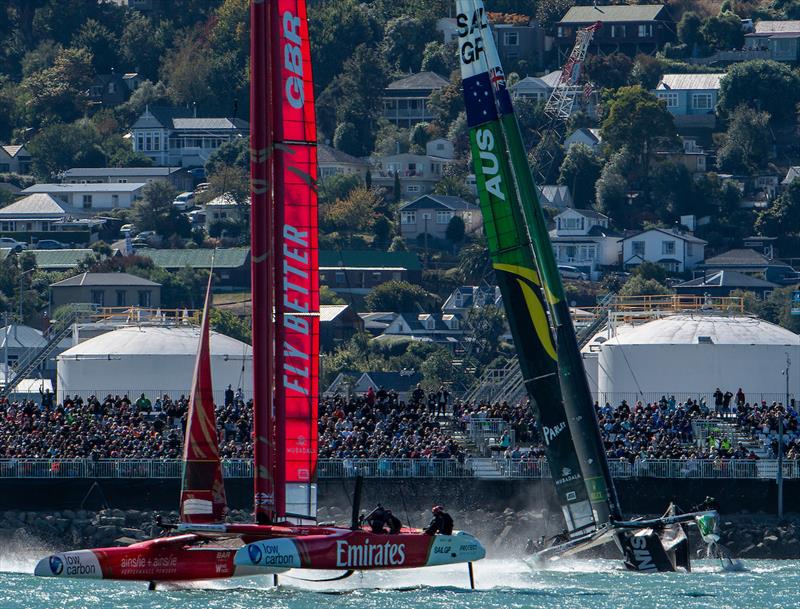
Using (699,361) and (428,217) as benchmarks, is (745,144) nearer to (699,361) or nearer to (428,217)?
(428,217)

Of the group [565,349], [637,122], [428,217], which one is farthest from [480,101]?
[637,122]

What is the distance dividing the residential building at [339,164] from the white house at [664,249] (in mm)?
18813

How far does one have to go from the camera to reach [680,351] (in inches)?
2436

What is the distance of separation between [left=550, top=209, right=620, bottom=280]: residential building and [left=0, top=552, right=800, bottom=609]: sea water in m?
77.6

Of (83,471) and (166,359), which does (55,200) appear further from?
(83,471)

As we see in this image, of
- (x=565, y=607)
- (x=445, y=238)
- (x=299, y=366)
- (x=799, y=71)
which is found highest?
(x=799, y=71)

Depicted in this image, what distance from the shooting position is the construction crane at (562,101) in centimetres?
13129

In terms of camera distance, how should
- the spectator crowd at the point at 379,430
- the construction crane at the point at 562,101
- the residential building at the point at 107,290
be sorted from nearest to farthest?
the spectator crowd at the point at 379,430, the residential building at the point at 107,290, the construction crane at the point at 562,101

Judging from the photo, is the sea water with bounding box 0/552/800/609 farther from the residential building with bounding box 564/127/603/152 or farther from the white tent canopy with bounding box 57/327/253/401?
the residential building with bounding box 564/127/603/152

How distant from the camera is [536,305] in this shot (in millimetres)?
44500

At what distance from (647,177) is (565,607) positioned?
92.6m

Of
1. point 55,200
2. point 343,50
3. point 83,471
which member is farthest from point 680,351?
point 343,50

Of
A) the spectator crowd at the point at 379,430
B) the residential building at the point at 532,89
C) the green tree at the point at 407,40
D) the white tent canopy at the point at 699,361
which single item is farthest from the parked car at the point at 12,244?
the spectator crowd at the point at 379,430

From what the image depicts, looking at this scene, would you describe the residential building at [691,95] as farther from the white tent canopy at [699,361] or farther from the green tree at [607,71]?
the white tent canopy at [699,361]
